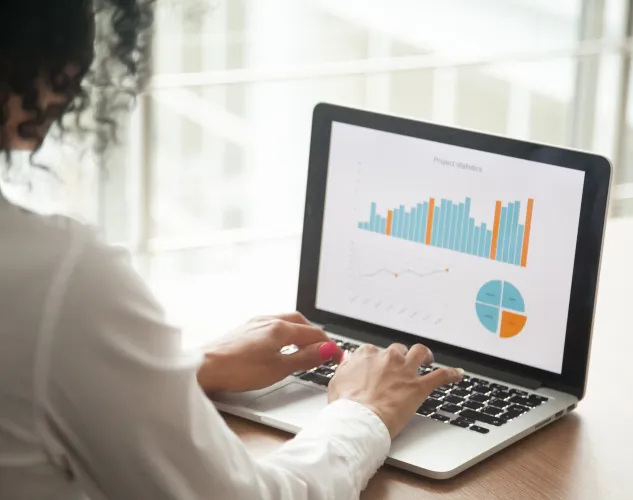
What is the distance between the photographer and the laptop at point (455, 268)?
1.29 meters

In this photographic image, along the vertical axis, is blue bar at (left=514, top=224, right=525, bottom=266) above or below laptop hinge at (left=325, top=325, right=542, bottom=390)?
above

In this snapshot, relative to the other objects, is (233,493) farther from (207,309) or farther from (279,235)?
(279,235)

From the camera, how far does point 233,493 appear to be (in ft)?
2.91

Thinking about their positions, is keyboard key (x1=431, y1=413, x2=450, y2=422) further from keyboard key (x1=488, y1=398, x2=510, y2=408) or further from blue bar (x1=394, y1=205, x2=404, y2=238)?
blue bar (x1=394, y1=205, x2=404, y2=238)

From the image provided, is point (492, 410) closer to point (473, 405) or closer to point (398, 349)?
point (473, 405)

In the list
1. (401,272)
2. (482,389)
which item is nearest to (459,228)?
(401,272)

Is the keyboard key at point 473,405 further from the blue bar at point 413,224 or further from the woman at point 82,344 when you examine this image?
the woman at point 82,344

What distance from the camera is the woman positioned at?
77 cm

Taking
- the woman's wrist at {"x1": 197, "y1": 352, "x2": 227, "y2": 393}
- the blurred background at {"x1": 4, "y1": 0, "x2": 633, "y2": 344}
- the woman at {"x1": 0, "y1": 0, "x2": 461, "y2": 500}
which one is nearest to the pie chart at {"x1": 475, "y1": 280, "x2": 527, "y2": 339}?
the woman's wrist at {"x1": 197, "y1": 352, "x2": 227, "y2": 393}

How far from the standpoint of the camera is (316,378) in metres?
1.37

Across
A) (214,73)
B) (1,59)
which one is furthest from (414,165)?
(214,73)

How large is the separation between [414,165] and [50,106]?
702mm

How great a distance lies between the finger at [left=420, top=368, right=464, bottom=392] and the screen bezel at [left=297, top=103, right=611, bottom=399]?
0.09 meters

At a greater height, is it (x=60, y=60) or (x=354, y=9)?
(x=354, y=9)
